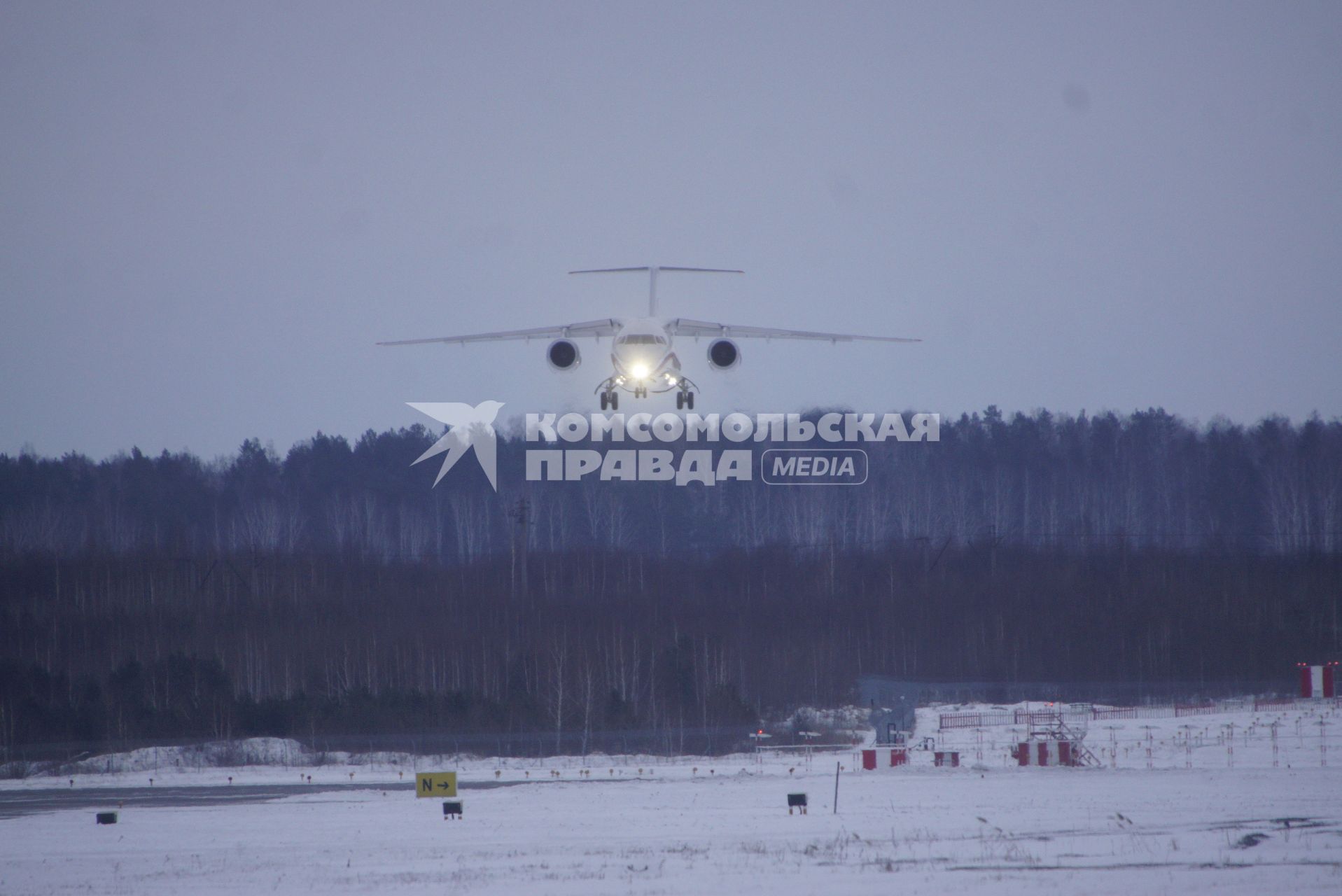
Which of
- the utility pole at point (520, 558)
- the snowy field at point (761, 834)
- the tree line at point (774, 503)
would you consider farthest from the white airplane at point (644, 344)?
the tree line at point (774, 503)

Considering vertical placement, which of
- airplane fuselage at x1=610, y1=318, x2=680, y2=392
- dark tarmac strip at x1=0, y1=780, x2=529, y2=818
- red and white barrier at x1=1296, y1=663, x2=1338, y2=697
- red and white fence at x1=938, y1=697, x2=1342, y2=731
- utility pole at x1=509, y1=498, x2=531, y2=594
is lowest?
dark tarmac strip at x1=0, y1=780, x2=529, y2=818

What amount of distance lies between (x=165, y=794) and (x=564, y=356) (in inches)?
486

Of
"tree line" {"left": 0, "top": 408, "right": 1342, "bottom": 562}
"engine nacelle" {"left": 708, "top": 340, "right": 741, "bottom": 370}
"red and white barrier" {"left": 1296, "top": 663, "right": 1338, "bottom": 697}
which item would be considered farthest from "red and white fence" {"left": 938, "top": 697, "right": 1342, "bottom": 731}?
"tree line" {"left": 0, "top": 408, "right": 1342, "bottom": 562}

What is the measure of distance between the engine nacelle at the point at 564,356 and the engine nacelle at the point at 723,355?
2892mm

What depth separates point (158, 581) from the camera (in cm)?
5622

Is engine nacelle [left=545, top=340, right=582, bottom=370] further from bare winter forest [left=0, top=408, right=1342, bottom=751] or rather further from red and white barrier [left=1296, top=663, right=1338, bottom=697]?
red and white barrier [left=1296, top=663, right=1338, bottom=697]

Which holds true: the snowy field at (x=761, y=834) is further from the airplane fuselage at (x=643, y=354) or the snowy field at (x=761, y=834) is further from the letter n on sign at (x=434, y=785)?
the airplane fuselage at (x=643, y=354)

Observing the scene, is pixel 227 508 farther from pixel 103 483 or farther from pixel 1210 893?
pixel 1210 893

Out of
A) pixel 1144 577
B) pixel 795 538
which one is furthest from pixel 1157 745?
pixel 795 538

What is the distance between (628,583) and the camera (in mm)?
55188

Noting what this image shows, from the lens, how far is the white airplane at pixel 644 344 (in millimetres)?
26781

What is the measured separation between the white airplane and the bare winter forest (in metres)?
11.7

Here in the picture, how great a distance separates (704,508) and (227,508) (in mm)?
29658

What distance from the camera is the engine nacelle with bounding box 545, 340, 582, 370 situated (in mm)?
27516
